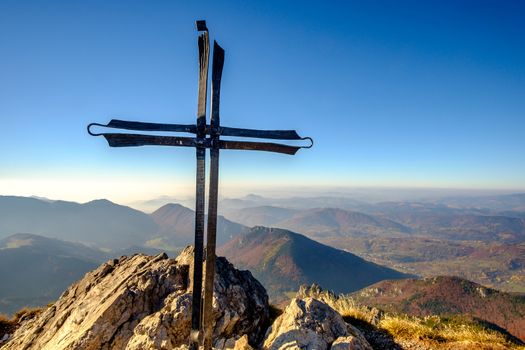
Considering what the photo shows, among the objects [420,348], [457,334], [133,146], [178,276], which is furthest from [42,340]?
[457,334]

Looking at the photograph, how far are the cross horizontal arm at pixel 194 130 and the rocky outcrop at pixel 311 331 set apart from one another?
4.93 m

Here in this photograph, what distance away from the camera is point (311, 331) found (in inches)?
311

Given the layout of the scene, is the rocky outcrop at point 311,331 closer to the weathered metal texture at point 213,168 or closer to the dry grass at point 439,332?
the weathered metal texture at point 213,168

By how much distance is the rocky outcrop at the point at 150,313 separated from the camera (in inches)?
361

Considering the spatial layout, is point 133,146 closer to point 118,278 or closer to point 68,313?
point 118,278

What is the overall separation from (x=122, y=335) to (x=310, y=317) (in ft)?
20.1

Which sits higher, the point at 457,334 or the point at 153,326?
the point at 153,326

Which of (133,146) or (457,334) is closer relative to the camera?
(133,146)

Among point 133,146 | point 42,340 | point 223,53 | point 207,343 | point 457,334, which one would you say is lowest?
point 42,340

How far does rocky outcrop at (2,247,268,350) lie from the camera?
9.16 meters

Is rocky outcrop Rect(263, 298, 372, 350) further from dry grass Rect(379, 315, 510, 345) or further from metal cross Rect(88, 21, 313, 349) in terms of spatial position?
dry grass Rect(379, 315, 510, 345)

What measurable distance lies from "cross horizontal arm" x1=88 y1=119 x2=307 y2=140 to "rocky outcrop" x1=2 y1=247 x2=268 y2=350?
529 centimetres

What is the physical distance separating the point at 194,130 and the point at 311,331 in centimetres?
581

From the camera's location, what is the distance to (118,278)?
1295cm
